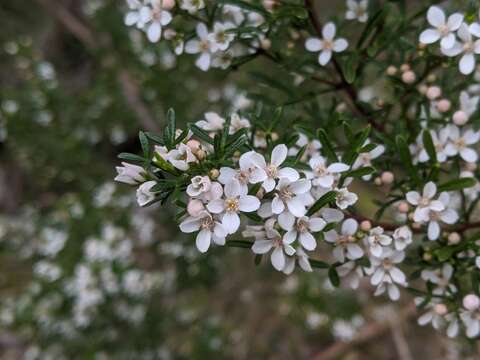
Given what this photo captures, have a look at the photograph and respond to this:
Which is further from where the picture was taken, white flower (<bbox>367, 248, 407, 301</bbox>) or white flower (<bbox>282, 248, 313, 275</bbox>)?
white flower (<bbox>367, 248, 407, 301</bbox>)

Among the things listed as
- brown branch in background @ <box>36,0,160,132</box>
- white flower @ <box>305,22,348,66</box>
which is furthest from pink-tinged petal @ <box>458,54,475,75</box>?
brown branch in background @ <box>36,0,160,132</box>

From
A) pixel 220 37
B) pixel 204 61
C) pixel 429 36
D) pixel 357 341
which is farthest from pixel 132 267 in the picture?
pixel 429 36

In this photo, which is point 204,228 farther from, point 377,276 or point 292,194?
point 377,276

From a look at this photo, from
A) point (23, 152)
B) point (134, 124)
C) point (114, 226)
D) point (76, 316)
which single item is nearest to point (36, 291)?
point (76, 316)

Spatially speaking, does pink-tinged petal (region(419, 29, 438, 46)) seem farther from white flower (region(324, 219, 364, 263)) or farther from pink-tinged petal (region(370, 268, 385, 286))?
pink-tinged petal (region(370, 268, 385, 286))

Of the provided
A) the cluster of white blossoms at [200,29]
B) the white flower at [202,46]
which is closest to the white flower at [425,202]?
the cluster of white blossoms at [200,29]

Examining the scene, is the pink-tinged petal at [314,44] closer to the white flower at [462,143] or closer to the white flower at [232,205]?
the white flower at [462,143]
